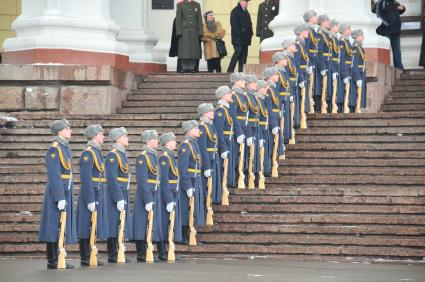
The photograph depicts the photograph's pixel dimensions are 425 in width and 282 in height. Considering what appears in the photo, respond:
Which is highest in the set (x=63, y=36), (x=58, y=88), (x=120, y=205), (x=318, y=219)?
(x=63, y=36)

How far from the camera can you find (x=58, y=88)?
26172mm

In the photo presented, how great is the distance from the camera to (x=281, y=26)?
2833 cm

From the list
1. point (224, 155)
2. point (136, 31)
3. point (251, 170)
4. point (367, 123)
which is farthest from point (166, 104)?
point (136, 31)

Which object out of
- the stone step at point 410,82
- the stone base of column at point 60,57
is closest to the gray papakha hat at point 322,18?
the stone step at point 410,82

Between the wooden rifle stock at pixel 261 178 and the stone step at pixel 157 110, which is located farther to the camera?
the stone step at pixel 157 110

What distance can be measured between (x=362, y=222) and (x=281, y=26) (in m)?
7.71

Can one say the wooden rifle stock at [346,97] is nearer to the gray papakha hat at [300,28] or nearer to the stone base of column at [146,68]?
the gray papakha hat at [300,28]

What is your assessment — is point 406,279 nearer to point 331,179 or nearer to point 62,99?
point 331,179

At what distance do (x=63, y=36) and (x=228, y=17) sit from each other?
729cm

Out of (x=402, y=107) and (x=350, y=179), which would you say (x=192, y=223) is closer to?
(x=350, y=179)

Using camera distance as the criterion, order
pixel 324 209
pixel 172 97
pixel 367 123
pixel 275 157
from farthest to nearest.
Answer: pixel 172 97, pixel 367 123, pixel 275 157, pixel 324 209

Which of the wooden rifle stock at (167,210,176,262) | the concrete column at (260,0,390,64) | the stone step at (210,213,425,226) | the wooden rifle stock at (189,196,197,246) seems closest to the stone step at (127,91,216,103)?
the concrete column at (260,0,390,64)

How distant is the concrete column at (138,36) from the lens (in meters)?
30.8

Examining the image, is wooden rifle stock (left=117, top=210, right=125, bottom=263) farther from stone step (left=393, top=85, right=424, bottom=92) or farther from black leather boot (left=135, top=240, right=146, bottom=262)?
stone step (left=393, top=85, right=424, bottom=92)
